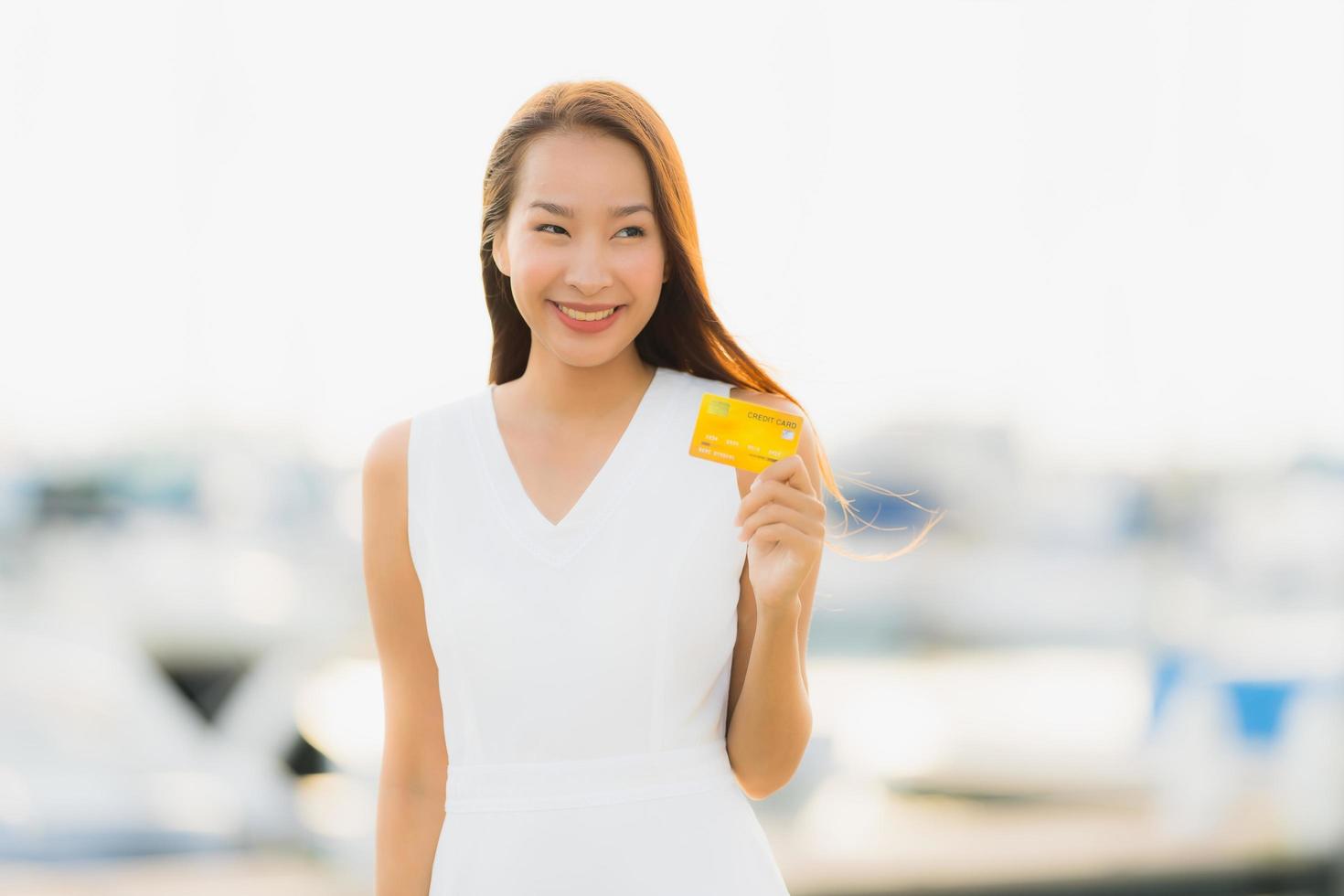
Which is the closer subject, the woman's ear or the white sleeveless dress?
the white sleeveless dress

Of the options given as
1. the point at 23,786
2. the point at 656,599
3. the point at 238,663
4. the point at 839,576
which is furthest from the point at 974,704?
the point at 656,599

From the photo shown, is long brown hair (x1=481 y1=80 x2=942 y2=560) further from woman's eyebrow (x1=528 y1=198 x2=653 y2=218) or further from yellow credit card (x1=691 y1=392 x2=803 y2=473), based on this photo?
yellow credit card (x1=691 y1=392 x2=803 y2=473)

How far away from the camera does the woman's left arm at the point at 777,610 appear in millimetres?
1682

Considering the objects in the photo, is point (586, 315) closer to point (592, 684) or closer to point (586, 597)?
point (586, 597)

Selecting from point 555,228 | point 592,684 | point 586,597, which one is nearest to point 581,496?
point 586,597

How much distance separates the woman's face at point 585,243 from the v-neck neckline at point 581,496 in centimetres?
14

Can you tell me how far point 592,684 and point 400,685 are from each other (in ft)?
1.00

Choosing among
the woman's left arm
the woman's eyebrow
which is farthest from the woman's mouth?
the woman's left arm

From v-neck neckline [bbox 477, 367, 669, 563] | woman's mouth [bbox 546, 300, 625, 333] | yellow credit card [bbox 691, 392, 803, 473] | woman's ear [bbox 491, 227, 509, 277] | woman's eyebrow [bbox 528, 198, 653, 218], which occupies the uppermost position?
woman's eyebrow [bbox 528, 198, 653, 218]

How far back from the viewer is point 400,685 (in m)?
1.91

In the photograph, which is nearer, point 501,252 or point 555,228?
point 555,228

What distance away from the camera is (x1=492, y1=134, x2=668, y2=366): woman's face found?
175 cm

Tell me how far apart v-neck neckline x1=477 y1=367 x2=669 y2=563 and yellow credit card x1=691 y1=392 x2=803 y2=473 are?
153mm

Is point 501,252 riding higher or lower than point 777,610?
higher
